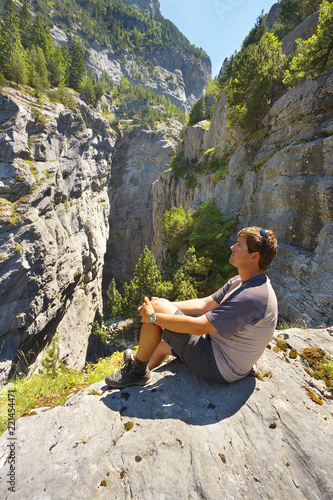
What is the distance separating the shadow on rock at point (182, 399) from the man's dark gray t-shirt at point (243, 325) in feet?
0.72

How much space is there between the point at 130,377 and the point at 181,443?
42.0 inches

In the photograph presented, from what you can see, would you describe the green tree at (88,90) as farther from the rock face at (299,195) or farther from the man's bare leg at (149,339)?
the man's bare leg at (149,339)

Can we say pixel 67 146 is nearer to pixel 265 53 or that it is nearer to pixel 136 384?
pixel 265 53

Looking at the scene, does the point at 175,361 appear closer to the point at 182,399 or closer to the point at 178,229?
the point at 182,399

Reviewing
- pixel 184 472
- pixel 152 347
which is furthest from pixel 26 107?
pixel 184 472

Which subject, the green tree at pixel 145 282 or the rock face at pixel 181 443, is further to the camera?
the green tree at pixel 145 282

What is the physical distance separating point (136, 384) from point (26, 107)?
24421 mm

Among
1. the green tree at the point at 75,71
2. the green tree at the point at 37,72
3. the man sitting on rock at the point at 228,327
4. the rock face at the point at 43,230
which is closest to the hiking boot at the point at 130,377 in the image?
the man sitting on rock at the point at 228,327

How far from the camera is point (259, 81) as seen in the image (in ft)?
43.3

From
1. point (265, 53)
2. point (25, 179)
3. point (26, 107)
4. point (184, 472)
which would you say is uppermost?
point (265, 53)

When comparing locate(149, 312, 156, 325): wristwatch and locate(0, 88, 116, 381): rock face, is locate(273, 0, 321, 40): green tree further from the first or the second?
locate(149, 312, 156, 325): wristwatch

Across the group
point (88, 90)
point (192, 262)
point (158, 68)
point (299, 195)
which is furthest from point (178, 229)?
point (158, 68)

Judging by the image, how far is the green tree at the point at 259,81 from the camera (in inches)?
520

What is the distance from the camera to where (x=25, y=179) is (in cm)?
1598
